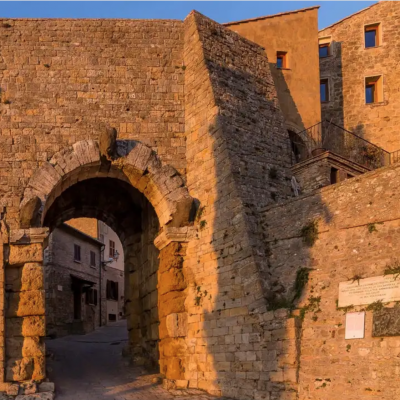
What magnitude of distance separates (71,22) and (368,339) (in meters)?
8.71

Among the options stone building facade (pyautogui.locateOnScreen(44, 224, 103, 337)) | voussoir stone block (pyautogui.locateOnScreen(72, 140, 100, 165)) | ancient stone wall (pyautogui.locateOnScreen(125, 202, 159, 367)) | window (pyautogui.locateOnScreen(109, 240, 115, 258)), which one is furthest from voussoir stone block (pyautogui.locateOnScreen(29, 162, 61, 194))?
window (pyautogui.locateOnScreen(109, 240, 115, 258))

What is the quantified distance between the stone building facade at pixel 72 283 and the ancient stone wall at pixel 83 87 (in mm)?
13117

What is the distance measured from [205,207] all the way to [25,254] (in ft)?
11.3

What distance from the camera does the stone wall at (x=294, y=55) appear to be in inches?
655

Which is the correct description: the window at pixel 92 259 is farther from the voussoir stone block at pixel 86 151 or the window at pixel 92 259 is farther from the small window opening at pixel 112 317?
the voussoir stone block at pixel 86 151

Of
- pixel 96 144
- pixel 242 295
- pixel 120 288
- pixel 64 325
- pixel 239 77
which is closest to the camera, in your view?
pixel 242 295

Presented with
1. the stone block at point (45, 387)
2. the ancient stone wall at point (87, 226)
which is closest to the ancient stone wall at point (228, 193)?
the stone block at point (45, 387)

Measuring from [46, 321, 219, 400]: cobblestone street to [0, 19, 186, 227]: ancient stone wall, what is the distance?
4.08m

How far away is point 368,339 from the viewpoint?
823 cm

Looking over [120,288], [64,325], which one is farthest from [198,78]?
[120,288]

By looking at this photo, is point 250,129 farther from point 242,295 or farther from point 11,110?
point 11,110

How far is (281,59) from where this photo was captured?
17.2 metres

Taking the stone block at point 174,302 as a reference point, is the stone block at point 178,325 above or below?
below

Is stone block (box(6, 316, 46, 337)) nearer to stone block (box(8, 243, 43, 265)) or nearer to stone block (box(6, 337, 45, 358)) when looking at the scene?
stone block (box(6, 337, 45, 358))
